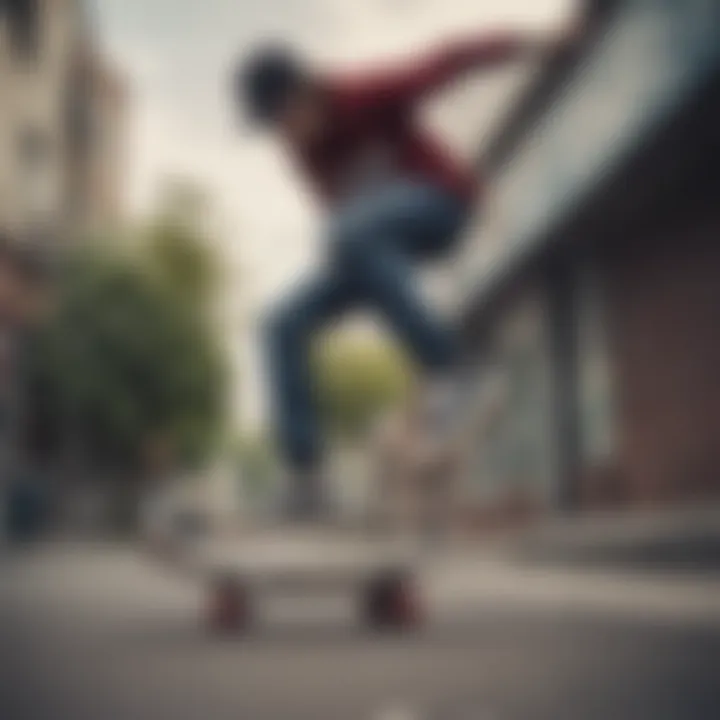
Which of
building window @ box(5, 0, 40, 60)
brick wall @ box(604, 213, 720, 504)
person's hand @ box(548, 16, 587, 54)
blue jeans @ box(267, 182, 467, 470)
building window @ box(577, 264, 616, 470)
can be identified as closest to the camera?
blue jeans @ box(267, 182, 467, 470)

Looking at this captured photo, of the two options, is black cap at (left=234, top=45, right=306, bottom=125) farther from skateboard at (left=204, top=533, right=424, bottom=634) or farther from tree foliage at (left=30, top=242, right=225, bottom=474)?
skateboard at (left=204, top=533, right=424, bottom=634)

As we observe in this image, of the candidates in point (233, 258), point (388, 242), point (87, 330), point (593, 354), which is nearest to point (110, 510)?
point (87, 330)

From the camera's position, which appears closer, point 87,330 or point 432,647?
point 87,330

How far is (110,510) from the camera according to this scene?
166 centimetres

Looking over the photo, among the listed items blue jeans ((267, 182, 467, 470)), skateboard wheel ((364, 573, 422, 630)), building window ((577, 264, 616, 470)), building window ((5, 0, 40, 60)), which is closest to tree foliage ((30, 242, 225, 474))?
blue jeans ((267, 182, 467, 470))

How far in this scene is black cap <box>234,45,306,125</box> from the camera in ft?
5.17

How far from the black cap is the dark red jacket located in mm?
45

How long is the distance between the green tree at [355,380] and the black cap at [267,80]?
0.27 meters

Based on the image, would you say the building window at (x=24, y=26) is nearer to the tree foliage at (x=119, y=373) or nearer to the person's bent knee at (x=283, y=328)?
the tree foliage at (x=119, y=373)

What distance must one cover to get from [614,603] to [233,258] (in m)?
1.08

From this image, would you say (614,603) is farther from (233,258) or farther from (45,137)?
(45,137)

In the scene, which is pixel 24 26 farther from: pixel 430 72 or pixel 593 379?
pixel 593 379

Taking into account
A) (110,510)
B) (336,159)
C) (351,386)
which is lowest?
(110,510)

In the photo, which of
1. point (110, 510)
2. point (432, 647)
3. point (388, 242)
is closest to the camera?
point (388, 242)
